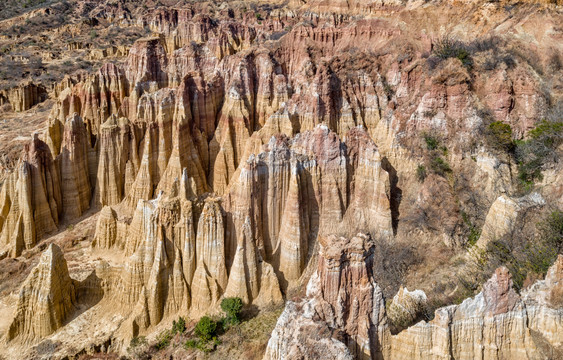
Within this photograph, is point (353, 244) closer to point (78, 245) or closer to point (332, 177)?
point (332, 177)

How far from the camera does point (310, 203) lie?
22.4 meters

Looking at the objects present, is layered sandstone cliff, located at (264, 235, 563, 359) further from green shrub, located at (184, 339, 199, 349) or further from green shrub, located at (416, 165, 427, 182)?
green shrub, located at (416, 165, 427, 182)

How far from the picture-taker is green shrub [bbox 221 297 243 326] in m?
18.4

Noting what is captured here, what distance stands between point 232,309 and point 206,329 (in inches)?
59.1

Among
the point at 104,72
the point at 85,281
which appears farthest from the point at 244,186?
the point at 104,72

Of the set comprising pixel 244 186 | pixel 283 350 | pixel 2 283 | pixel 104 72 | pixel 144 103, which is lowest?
pixel 2 283

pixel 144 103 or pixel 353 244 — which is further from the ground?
pixel 144 103

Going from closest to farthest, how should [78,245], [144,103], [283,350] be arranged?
[283,350] → [78,245] → [144,103]

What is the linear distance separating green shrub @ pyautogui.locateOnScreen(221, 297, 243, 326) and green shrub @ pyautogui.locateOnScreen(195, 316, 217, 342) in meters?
0.84

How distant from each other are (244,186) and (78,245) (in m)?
12.6

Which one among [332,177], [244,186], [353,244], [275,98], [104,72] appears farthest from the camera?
[104,72]

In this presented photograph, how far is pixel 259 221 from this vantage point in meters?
21.2

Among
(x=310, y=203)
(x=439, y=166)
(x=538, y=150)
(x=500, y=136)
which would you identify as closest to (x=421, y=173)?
(x=439, y=166)

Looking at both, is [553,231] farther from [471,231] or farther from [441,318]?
[441,318]
